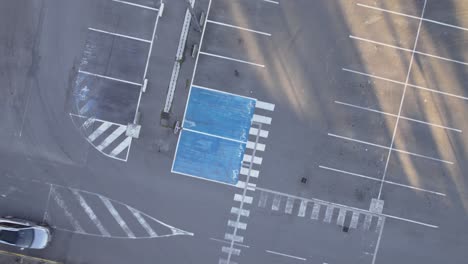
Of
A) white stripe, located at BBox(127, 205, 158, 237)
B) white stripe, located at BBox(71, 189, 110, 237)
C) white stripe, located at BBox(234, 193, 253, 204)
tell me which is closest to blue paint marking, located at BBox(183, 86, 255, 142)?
white stripe, located at BBox(234, 193, 253, 204)

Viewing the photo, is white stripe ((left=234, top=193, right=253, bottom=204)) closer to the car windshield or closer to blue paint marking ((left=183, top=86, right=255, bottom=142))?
blue paint marking ((left=183, top=86, right=255, bottom=142))

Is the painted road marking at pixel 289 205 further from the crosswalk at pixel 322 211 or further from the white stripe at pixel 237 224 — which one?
the white stripe at pixel 237 224

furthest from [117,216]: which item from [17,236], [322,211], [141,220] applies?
[322,211]

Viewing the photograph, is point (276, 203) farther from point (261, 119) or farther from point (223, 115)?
point (223, 115)

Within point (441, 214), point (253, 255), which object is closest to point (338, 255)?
point (253, 255)

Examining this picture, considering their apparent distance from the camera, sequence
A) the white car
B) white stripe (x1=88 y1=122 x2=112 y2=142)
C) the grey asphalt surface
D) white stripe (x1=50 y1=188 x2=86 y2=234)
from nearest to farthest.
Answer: the white car → the grey asphalt surface → white stripe (x1=88 y1=122 x2=112 y2=142) → white stripe (x1=50 y1=188 x2=86 y2=234)

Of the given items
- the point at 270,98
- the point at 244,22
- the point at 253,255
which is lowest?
the point at 253,255

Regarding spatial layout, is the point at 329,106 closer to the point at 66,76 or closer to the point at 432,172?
the point at 432,172
